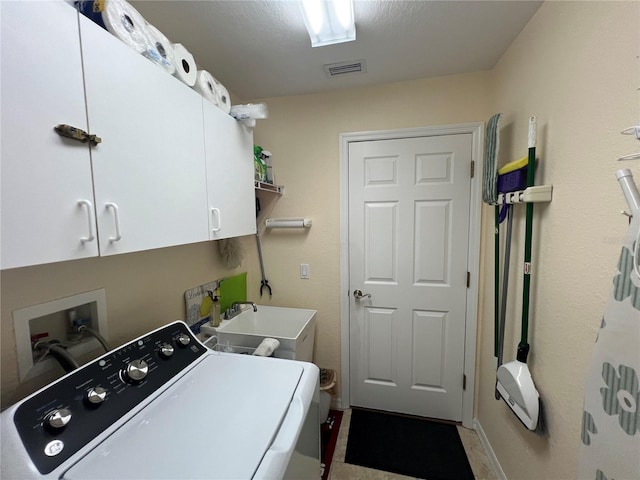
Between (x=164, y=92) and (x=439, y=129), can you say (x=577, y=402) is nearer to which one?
(x=439, y=129)

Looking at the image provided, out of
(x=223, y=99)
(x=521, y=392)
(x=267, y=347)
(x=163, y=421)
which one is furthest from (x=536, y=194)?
(x=163, y=421)

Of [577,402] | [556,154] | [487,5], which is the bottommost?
[577,402]

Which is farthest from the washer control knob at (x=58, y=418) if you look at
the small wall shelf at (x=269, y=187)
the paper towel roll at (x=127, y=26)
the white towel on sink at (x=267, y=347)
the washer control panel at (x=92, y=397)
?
the small wall shelf at (x=269, y=187)

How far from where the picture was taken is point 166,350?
1.02 meters

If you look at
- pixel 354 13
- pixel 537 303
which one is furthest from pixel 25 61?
pixel 537 303

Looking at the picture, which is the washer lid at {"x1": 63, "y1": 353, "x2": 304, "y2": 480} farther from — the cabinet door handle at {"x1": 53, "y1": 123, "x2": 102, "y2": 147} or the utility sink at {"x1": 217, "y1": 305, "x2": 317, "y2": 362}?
the cabinet door handle at {"x1": 53, "y1": 123, "x2": 102, "y2": 147}

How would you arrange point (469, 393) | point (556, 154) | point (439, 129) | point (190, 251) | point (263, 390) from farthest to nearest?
point (469, 393)
point (439, 129)
point (190, 251)
point (556, 154)
point (263, 390)

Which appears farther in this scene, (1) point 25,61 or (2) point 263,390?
(2) point 263,390

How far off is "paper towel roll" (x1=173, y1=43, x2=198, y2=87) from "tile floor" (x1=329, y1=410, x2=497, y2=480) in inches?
90.2

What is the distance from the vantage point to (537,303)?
1.21 metres

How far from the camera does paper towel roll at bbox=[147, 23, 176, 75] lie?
3.03ft

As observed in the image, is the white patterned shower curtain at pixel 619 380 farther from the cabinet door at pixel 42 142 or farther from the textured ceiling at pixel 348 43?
the cabinet door at pixel 42 142

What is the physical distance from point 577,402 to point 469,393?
1.10 m

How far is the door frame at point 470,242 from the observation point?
1776 millimetres
